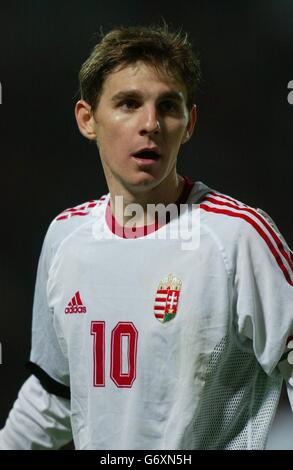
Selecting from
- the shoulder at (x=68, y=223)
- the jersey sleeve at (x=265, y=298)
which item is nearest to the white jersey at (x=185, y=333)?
the jersey sleeve at (x=265, y=298)

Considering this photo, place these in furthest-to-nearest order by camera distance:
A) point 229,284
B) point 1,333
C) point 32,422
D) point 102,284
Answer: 1. point 1,333
2. point 32,422
3. point 102,284
4. point 229,284

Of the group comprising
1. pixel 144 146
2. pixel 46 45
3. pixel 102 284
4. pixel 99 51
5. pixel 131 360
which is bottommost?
pixel 131 360

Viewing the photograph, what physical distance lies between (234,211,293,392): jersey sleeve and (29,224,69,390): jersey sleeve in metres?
0.54

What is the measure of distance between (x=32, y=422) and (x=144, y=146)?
2.62 feet

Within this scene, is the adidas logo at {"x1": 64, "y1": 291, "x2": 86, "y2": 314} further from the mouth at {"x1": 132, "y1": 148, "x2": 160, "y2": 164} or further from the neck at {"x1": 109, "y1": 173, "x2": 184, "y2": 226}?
the mouth at {"x1": 132, "y1": 148, "x2": 160, "y2": 164}

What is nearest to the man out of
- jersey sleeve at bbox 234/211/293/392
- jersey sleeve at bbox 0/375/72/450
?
jersey sleeve at bbox 234/211/293/392

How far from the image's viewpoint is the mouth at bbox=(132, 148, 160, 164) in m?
1.84

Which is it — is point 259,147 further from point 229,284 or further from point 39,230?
point 229,284

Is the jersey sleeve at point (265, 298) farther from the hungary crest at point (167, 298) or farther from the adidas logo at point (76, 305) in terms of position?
the adidas logo at point (76, 305)

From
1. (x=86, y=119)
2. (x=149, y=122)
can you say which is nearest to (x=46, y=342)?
(x=86, y=119)

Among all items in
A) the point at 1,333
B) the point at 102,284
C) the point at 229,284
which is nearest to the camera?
the point at 229,284

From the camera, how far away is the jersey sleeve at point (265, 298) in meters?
1.75

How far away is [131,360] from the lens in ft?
6.19
